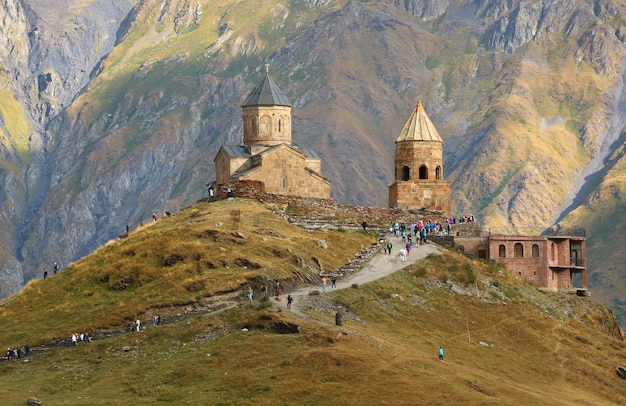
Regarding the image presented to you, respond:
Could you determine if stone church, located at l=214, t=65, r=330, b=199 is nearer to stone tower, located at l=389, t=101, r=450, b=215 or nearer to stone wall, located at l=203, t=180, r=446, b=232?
stone wall, located at l=203, t=180, r=446, b=232

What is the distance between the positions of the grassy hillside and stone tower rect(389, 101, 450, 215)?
45.8 feet

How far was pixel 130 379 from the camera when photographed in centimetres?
7462

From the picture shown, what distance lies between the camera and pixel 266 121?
5069 inches

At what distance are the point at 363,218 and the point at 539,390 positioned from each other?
39.4 metres

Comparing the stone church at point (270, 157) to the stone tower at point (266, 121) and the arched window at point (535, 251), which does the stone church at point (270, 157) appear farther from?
the arched window at point (535, 251)

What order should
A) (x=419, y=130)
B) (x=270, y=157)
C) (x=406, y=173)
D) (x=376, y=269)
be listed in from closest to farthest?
(x=376, y=269) < (x=270, y=157) < (x=419, y=130) < (x=406, y=173)

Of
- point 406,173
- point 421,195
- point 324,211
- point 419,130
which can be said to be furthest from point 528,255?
point 419,130

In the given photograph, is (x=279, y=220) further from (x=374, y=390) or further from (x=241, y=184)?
(x=374, y=390)

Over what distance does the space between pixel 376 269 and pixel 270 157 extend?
26.1 metres

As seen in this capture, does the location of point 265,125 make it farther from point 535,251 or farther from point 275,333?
point 275,333

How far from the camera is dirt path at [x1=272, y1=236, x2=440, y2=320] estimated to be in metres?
85.3

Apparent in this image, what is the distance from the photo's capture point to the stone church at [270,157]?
12212 cm

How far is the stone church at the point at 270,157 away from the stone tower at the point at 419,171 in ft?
21.0

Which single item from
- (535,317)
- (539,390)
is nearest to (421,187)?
(535,317)
